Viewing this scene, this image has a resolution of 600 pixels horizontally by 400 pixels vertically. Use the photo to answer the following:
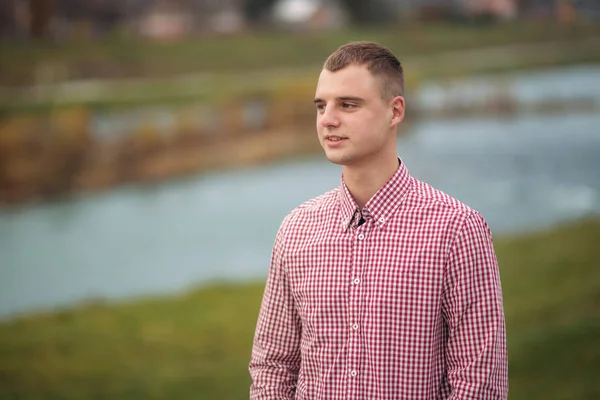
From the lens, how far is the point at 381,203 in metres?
1.33

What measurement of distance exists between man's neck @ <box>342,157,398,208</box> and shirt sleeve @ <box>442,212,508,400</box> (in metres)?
0.17

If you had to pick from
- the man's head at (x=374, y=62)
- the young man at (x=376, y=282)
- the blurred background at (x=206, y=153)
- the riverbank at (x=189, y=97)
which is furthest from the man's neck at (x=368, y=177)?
the riverbank at (x=189, y=97)

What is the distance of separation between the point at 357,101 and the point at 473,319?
0.39 meters

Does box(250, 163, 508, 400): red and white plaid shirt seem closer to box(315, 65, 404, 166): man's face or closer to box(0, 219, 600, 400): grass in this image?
box(315, 65, 404, 166): man's face

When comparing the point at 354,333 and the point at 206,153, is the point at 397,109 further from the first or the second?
the point at 206,153

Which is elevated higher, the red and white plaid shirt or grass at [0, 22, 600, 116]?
grass at [0, 22, 600, 116]

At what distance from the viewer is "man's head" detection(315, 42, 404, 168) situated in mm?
1308

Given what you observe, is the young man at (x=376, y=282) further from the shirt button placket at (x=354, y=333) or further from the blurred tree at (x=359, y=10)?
the blurred tree at (x=359, y=10)

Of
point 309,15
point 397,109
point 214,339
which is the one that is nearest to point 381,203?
point 397,109

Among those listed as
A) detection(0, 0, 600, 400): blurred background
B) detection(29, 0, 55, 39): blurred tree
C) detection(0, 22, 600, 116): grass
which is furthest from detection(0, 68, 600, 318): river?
detection(29, 0, 55, 39): blurred tree

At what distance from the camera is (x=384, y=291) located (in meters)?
1.28

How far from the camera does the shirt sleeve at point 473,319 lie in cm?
123

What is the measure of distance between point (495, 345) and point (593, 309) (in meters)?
2.73

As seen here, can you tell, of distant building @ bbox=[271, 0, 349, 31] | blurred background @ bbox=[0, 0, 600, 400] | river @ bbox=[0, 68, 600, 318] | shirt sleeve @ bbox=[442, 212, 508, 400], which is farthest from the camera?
distant building @ bbox=[271, 0, 349, 31]
